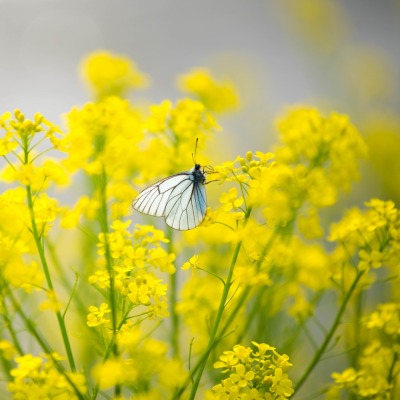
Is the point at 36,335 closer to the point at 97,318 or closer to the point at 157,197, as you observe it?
the point at 97,318

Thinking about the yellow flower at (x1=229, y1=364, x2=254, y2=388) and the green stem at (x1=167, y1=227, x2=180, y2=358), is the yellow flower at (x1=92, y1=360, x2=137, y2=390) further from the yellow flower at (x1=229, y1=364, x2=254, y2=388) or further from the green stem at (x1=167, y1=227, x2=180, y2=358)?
the green stem at (x1=167, y1=227, x2=180, y2=358)

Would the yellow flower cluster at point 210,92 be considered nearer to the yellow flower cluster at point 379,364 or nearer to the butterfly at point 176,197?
the butterfly at point 176,197

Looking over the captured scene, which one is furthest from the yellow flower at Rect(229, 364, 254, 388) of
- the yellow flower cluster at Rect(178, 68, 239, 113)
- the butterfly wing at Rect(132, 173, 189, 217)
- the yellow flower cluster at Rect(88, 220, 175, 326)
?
the yellow flower cluster at Rect(178, 68, 239, 113)

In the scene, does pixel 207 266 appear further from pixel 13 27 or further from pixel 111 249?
pixel 13 27

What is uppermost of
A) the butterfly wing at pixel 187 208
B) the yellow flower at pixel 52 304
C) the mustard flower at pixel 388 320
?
the butterfly wing at pixel 187 208

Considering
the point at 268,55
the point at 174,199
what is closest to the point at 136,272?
the point at 174,199

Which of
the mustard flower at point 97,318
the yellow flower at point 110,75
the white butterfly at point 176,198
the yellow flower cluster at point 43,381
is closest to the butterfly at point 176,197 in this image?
the white butterfly at point 176,198

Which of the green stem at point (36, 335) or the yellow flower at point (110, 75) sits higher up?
the yellow flower at point (110, 75)
